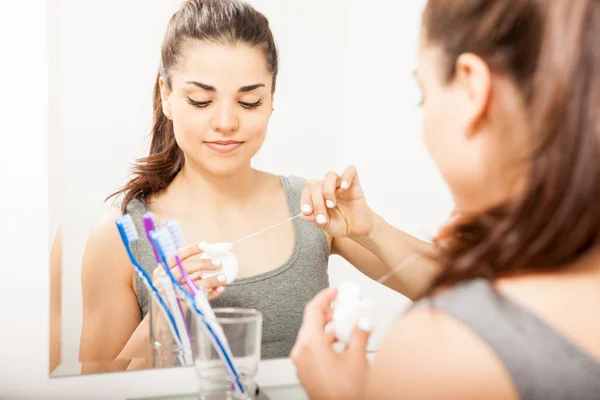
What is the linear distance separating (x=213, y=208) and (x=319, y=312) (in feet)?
1.03

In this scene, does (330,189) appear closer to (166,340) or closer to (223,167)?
(223,167)

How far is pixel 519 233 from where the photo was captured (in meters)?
0.45

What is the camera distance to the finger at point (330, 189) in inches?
34.2

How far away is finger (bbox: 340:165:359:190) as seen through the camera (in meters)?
0.89

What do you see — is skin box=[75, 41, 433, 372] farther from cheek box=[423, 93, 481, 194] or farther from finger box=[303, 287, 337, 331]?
cheek box=[423, 93, 481, 194]

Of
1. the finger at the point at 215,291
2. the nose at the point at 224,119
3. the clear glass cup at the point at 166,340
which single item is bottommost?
the clear glass cup at the point at 166,340

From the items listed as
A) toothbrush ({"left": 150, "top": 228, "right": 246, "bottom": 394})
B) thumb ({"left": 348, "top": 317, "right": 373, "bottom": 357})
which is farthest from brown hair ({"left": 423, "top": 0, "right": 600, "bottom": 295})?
toothbrush ({"left": 150, "top": 228, "right": 246, "bottom": 394})

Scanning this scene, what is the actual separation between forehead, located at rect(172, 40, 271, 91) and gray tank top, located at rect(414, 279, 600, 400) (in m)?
0.53

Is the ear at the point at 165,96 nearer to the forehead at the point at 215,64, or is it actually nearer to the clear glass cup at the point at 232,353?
the forehead at the point at 215,64

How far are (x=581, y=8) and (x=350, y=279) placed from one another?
1.96ft

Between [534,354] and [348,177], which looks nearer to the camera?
[534,354]

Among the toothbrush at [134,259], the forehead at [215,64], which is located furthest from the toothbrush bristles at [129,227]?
the forehead at [215,64]

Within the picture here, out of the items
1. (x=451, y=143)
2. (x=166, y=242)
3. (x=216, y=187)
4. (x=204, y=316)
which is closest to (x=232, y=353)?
(x=204, y=316)

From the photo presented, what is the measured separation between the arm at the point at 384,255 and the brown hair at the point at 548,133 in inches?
18.2
